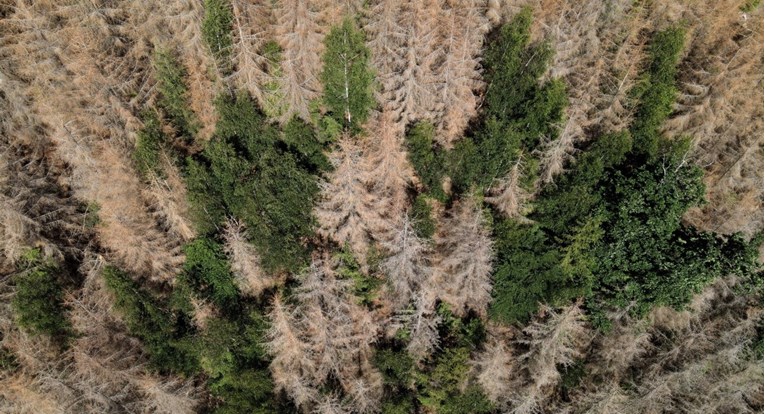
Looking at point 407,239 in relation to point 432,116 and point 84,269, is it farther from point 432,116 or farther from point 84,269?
point 84,269

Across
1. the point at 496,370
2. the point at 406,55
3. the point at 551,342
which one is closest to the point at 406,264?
the point at 496,370

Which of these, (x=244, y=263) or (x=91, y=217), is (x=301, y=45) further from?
(x=91, y=217)

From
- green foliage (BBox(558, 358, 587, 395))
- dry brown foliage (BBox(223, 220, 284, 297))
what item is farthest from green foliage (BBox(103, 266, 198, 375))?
green foliage (BBox(558, 358, 587, 395))

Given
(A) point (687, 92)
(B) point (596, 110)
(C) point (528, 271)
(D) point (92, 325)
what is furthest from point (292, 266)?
(A) point (687, 92)

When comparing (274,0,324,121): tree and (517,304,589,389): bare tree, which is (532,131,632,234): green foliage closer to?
(517,304,589,389): bare tree

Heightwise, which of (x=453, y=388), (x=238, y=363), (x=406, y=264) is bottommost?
(x=238, y=363)

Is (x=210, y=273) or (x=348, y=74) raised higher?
(x=348, y=74)
